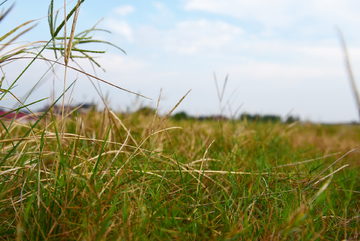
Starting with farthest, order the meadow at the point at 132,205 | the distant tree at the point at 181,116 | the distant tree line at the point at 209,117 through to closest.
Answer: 1. the distant tree at the point at 181,116
2. the distant tree line at the point at 209,117
3. the meadow at the point at 132,205

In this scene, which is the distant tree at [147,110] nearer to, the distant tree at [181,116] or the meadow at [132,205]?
the distant tree at [181,116]

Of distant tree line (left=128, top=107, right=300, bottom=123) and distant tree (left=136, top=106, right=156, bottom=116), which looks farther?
distant tree (left=136, top=106, right=156, bottom=116)

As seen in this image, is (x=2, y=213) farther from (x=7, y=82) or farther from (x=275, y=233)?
(x=275, y=233)

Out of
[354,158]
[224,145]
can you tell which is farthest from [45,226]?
[354,158]

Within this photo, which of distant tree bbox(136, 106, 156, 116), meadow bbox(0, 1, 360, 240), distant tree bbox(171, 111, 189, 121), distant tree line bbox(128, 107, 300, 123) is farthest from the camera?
distant tree bbox(171, 111, 189, 121)

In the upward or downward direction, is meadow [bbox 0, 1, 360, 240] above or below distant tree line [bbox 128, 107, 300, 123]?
below

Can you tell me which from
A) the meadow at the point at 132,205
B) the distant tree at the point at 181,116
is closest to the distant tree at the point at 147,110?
the distant tree at the point at 181,116

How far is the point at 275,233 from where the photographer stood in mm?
887

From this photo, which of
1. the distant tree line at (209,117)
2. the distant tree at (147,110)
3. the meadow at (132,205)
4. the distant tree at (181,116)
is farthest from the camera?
the distant tree at (181,116)

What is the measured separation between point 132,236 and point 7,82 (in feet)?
2.73

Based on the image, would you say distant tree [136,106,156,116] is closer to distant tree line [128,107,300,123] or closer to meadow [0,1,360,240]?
distant tree line [128,107,300,123]

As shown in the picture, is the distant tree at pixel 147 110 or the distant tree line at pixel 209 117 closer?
the distant tree line at pixel 209 117

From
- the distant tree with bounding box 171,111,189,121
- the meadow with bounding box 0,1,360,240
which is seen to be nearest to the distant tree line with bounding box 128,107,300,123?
the distant tree with bounding box 171,111,189,121

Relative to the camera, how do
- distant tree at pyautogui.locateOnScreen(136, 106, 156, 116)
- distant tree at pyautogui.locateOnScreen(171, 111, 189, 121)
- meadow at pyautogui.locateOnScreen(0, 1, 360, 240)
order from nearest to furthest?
1. meadow at pyautogui.locateOnScreen(0, 1, 360, 240)
2. distant tree at pyautogui.locateOnScreen(136, 106, 156, 116)
3. distant tree at pyautogui.locateOnScreen(171, 111, 189, 121)
